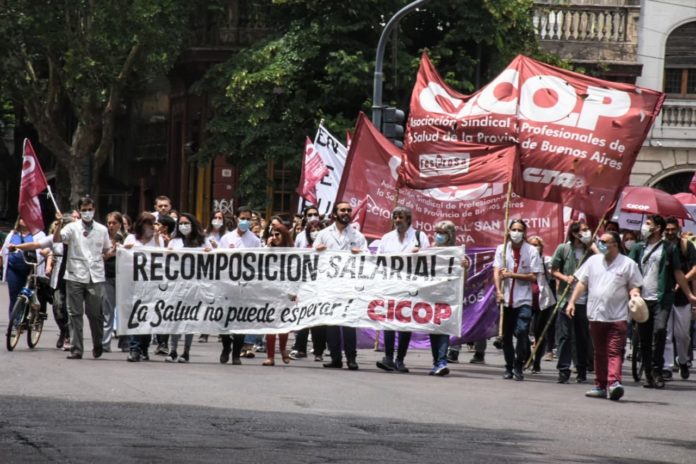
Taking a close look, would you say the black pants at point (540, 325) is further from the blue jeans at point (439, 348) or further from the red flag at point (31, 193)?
the red flag at point (31, 193)

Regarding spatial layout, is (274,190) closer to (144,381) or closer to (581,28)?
(581,28)

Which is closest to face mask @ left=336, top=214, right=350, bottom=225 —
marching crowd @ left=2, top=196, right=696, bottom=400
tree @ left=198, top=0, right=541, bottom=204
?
marching crowd @ left=2, top=196, right=696, bottom=400

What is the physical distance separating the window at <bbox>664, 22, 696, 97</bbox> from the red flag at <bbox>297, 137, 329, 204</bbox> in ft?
51.4

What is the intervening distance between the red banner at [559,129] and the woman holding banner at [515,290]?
908mm

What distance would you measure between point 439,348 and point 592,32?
81.3 feet

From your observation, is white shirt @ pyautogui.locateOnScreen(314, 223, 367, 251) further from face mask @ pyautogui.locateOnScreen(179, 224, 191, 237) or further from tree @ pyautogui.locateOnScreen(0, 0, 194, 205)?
tree @ pyautogui.locateOnScreen(0, 0, 194, 205)

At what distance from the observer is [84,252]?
1781cm

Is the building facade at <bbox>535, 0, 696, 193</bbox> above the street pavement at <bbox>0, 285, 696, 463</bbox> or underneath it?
above

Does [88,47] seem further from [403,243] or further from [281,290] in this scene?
[403,243]

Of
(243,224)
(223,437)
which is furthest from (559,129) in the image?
(223,437)

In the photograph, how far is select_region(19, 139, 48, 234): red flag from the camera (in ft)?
66.9

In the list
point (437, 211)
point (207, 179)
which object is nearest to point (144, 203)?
point (207, 179)

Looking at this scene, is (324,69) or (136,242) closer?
(136,242)

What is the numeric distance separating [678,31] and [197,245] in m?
24.9
